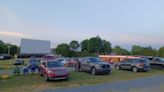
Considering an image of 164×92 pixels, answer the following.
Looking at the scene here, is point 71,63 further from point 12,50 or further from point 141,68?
point 12,50

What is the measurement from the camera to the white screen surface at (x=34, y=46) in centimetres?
4528

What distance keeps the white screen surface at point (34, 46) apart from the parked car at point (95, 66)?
19.2 m

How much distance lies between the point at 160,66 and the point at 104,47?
74572 mm

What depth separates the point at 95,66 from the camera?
82.4 feet

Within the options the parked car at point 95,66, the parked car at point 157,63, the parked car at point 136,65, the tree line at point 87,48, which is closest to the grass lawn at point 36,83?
the parked car at point 95,66

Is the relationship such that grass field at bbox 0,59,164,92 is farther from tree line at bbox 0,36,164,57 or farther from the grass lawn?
tree line at bbox 0,36,164,57

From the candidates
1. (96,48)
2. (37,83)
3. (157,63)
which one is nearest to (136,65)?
(157,63)

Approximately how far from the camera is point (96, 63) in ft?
83.6

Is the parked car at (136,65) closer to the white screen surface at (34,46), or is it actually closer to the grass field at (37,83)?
the grass field at (37,83)

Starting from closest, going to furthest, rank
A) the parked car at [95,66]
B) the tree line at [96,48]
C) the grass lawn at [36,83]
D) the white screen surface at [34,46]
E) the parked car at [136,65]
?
1. the grass lawn at [36,83]
2. the parked car at [95,66]
3. the parked car at [136,65]
4. the white screen surface at [34,46]
5. the tree line at [96,48]

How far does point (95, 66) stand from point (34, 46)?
27.4 metres

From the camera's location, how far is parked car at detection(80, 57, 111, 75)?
2495 centimetres

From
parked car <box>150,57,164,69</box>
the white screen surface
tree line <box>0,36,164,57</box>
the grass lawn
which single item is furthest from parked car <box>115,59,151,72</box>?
tree line <box>0,36,164,57</box>

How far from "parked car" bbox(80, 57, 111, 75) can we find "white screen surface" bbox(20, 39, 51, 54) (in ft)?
62.9
